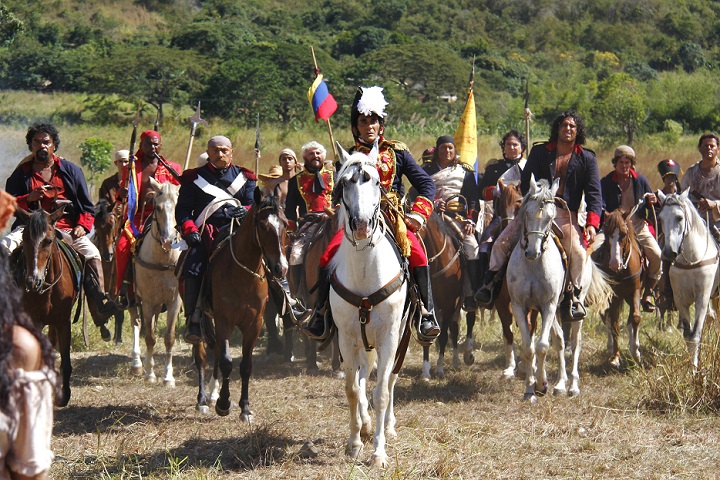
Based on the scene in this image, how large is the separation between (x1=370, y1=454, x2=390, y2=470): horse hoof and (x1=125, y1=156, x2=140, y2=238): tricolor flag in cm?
543

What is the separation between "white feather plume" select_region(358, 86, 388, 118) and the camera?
24.2 ft

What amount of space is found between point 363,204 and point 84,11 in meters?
73.3

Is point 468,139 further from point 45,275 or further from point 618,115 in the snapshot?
point 618,115

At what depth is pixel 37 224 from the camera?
807 cm

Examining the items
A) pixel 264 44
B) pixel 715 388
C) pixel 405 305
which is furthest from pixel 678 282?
pixel 264 44

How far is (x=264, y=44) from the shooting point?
49.2 meters

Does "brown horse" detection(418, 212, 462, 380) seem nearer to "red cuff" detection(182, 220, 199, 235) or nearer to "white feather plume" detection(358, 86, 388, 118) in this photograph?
"red cuff" detection(182, 220, 199, 235)

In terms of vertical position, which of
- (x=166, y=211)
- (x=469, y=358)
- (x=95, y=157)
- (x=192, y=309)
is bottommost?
(x=469, y=358)

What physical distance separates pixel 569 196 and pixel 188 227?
417 cm

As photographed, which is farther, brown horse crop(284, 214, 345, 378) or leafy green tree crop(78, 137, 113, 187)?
leafy green tree crop(78, 137, 113, 187)

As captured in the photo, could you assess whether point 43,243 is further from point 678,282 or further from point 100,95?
point 100,95

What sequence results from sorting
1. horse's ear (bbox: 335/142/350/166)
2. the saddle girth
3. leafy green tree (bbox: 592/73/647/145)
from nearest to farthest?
horse's ear (bbox: 335/142/350/166) < the saddle girth < leafy green tree (bbox: 592/73/647/145)

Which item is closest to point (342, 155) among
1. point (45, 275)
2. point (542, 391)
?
point (45, 275)

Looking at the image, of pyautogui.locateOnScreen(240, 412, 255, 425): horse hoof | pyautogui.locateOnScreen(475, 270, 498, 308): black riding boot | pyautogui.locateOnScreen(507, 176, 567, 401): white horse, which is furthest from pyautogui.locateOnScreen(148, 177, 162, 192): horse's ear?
pyautogui.locateOnScreen(507, 176, 567, 401): white horse
